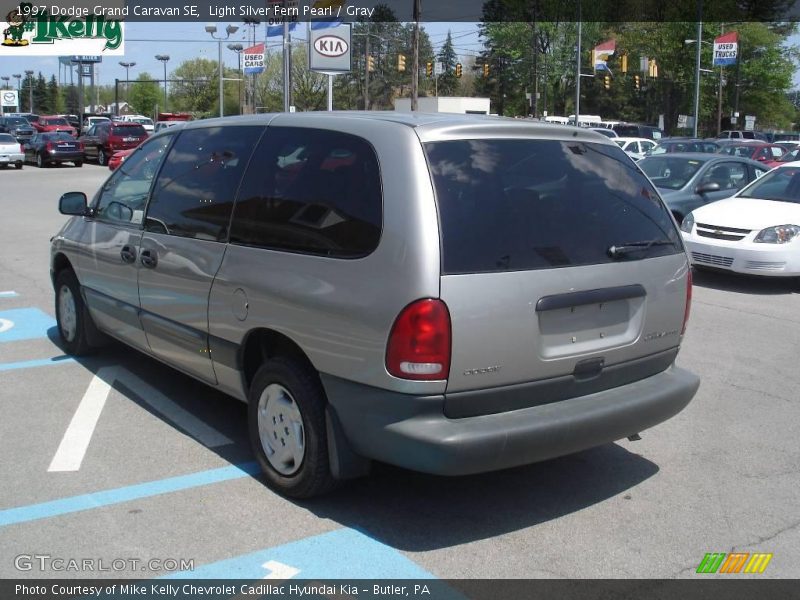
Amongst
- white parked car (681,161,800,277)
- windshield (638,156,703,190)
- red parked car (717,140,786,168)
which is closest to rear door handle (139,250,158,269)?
white parked car (681,161,800,277)

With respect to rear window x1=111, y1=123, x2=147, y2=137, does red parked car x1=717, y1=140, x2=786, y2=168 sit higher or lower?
lower

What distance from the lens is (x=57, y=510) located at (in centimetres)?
403

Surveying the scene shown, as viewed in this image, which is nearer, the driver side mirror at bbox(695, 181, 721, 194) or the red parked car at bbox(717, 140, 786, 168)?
the driver side mirror at bbox(695, 181, 721, 194)

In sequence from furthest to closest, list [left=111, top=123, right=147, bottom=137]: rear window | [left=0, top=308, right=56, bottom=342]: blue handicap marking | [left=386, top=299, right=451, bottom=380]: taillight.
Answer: [left=111, top=123, right=147, bottom=137]: rear window
[left=0, top=308, right=56, bottom=342]: blue handicap marking
[left=386, top=299, right=451, bottom=380]: taillight

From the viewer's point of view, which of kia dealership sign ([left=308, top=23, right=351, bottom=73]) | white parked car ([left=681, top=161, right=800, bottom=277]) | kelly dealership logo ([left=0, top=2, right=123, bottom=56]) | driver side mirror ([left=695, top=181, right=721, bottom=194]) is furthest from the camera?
kelly dealership logo ([left=0, top=2, right=123, bottom=56])

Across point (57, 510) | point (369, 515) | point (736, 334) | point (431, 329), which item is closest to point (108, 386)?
point (57, 510)

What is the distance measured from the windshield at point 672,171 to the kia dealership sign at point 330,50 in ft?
52.7

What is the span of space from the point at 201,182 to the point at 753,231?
795cm

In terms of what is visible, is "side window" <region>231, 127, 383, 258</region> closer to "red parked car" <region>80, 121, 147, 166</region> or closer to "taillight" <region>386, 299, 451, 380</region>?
"taillight" <region>386, 299, 451, 380</region>

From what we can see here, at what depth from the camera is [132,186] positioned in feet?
18.6

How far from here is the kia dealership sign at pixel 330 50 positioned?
2800 centimetres

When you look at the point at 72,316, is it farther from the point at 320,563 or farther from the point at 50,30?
the point at 50,30

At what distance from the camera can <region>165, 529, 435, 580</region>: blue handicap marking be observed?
3451 mm

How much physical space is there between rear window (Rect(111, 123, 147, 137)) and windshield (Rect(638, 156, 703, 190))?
26.7 m
